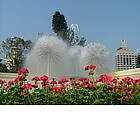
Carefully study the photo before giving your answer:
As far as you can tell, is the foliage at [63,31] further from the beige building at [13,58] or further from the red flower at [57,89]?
the red flower at [57,89]

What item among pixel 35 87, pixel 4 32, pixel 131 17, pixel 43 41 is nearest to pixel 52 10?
pixel 43 41

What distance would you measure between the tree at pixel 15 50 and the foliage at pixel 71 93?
3842 millimetres

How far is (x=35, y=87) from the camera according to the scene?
2.23 metres

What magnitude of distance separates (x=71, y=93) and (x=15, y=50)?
187 inches

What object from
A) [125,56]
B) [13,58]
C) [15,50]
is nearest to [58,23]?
[15,50]

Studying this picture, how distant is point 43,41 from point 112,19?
1629 millimetres

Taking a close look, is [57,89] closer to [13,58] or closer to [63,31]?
[13,58]

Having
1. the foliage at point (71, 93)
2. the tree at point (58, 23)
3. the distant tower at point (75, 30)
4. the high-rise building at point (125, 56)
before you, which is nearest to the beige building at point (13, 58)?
the tree at point (58, 23)

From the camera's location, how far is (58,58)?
5.94 meters

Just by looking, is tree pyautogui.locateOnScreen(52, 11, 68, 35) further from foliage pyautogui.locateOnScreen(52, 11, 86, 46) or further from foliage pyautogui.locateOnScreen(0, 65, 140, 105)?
foliage pyautogui.locateOnScreen(0, 65, 140, 105)

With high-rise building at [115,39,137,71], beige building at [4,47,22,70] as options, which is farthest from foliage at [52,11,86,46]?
beige building at [4,47,22,70]

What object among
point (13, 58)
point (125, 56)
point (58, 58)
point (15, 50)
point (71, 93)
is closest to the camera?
point (71, 93)
